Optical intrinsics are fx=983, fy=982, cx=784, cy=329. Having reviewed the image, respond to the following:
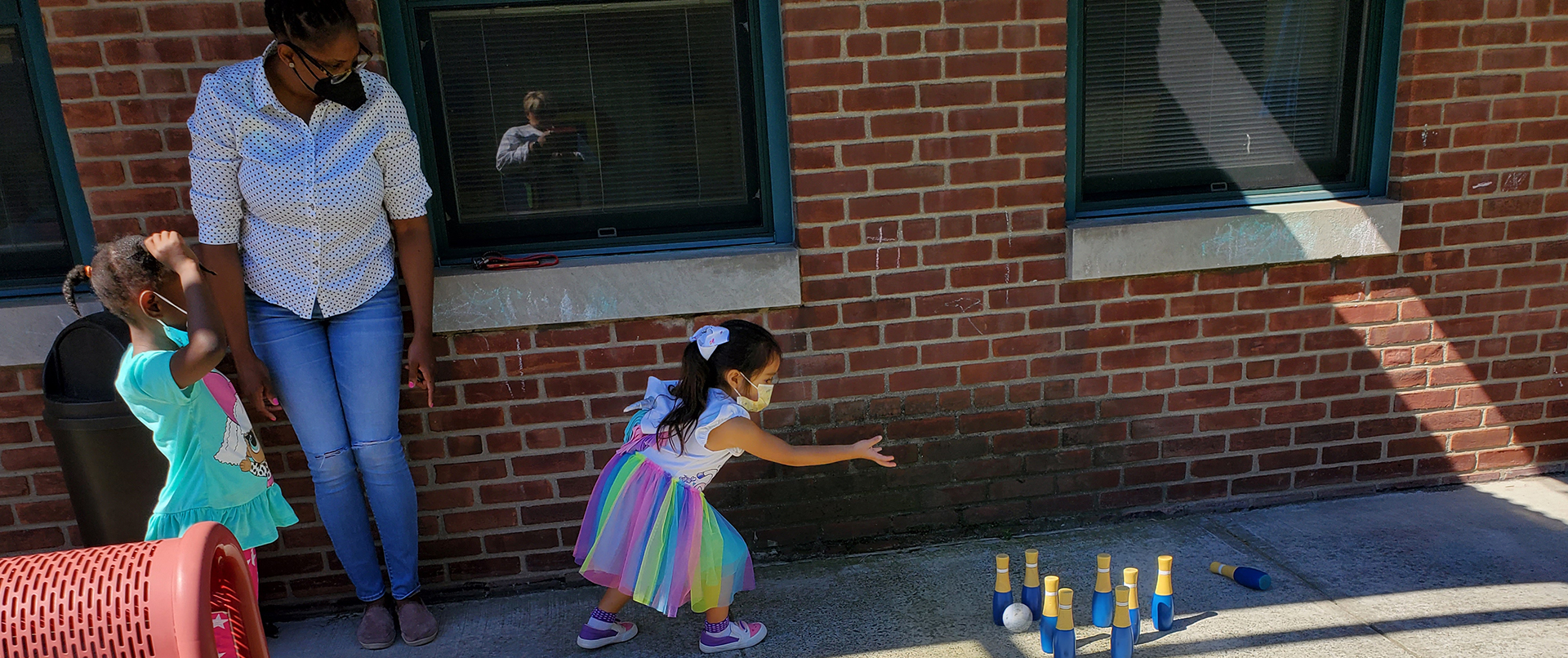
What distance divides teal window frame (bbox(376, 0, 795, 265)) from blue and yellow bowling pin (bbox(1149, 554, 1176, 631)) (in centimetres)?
164

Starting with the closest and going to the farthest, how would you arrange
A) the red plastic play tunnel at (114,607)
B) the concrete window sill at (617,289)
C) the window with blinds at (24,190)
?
1. the red plastic play tunnel at (114,607)
2. the window with blinds at (24,190)
3. the concrete window sill at (617,289)

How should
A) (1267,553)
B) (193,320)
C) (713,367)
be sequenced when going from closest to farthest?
1. (193,320)
2. (713,367)
3. (1267,553)

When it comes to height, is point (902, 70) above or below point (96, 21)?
below

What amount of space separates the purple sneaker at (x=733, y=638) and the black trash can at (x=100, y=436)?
1718mm

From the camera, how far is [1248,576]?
329cm

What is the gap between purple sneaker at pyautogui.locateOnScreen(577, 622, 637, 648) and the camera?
3.15 m

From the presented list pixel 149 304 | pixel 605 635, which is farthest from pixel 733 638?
pixel 149 304

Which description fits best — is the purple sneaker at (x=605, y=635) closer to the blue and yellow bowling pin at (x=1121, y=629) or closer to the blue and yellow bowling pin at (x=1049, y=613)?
the blue and yellow bowling pin at (x=1049, y=613)

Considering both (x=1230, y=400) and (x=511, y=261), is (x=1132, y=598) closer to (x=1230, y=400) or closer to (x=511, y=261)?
(x=1230, y=400)

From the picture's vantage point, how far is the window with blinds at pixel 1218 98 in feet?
12.1

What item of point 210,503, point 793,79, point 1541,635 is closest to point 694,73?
point 793,79

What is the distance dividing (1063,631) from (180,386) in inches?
101

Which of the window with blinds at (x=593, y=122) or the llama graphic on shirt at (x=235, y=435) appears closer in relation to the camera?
the llama graphic on shirt at (x=235, y=435)

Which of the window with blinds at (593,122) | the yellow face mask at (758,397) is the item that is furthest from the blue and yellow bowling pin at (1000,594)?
the window with blinds at (593,122)
